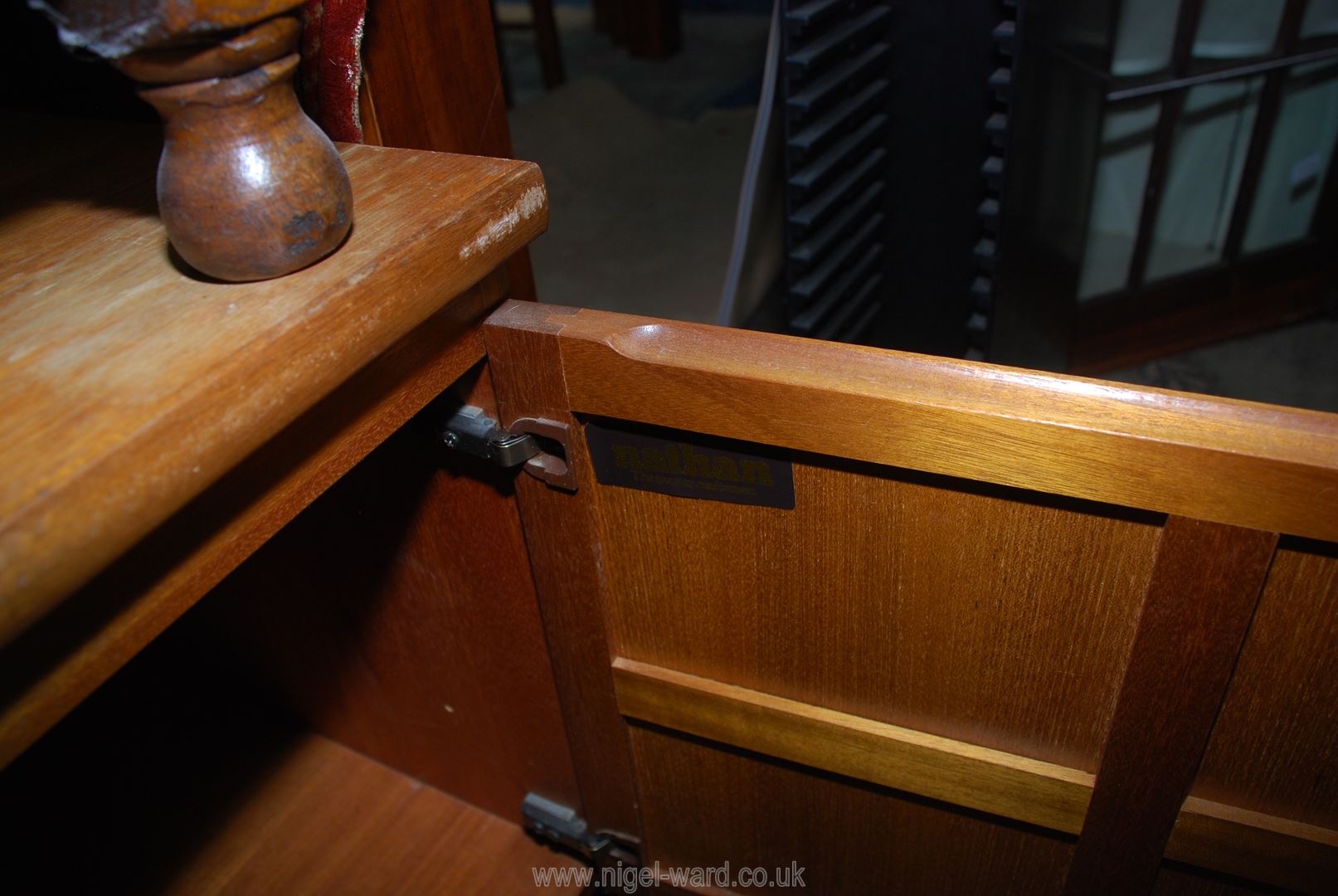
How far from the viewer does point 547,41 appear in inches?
106

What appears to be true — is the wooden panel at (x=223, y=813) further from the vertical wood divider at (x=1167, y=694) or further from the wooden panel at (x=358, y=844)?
the vertical wood divider at (x=1167, y=694)

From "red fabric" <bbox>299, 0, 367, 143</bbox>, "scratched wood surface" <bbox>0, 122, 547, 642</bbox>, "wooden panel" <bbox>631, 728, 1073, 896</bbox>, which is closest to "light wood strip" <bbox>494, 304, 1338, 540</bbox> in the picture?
"scratched wood surface" <bbox>0, 122, 547, 642</bbox>

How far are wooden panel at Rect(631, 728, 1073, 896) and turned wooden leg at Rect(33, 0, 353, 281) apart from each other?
0.54 metres

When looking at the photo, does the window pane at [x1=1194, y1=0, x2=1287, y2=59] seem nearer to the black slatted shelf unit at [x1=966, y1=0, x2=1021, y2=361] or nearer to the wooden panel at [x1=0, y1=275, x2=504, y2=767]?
the black slatted shelf unit at [x1=966, y1=0, x2=1021, y2=361]

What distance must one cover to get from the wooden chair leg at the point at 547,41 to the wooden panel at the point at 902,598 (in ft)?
7.37

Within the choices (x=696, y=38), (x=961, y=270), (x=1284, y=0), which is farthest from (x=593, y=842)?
(x=696, y=38)

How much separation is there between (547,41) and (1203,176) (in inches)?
65.9

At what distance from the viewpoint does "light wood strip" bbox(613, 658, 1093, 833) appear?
28.5 inches

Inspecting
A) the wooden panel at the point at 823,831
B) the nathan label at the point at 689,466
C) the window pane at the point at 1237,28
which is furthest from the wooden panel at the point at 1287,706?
the window pane at the point at 1237,28

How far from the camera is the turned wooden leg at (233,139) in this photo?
0.47 meters

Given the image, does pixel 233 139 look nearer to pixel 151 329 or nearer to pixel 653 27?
pixel 151 329

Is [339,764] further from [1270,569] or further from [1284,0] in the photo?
[1284,0]

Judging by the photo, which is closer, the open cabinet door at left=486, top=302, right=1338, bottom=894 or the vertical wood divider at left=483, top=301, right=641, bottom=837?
the open cabinet door at left=486, top=302, right=1338, bottom=894

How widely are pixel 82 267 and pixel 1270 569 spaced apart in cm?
71
